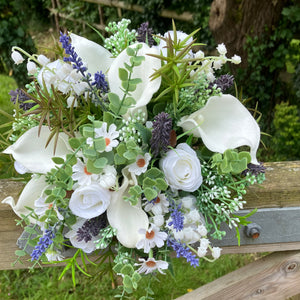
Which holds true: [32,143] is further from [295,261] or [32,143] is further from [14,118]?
[295,261]

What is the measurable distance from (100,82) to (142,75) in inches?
3.6

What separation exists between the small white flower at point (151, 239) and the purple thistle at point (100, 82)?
309mm

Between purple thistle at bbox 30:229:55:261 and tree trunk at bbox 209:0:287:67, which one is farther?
tree trunk at bbox 209:0:287:67

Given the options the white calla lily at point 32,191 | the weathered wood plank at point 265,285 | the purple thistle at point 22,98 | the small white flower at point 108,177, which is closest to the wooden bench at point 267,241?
the weathered wood plank at point 265,285

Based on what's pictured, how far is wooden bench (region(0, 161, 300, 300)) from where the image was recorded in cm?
99

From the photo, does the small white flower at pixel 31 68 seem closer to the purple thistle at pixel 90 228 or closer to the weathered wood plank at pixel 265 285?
the purple thistle at pixel 90 228

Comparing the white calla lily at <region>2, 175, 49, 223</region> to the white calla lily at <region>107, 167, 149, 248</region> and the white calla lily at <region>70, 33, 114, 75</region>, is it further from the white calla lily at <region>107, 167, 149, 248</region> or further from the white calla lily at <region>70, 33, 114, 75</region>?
the white calla lily at <region>70, 33, 114, 75</region>

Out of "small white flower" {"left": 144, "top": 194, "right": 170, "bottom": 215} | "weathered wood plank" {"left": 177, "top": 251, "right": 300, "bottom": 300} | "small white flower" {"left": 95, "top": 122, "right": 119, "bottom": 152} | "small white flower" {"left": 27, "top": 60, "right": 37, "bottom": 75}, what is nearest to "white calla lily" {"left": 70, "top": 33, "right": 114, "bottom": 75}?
"small white flower" {"left": 27, "top": 60, "right": 37, "bottom": 75}

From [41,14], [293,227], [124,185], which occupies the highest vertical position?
[124,185]

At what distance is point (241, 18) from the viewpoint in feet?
9.65

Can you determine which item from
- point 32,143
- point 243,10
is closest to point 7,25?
point 243,10

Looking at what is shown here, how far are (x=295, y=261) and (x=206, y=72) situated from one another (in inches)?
A: 26.9

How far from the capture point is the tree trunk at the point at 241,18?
287cm

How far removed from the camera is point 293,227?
105cm
